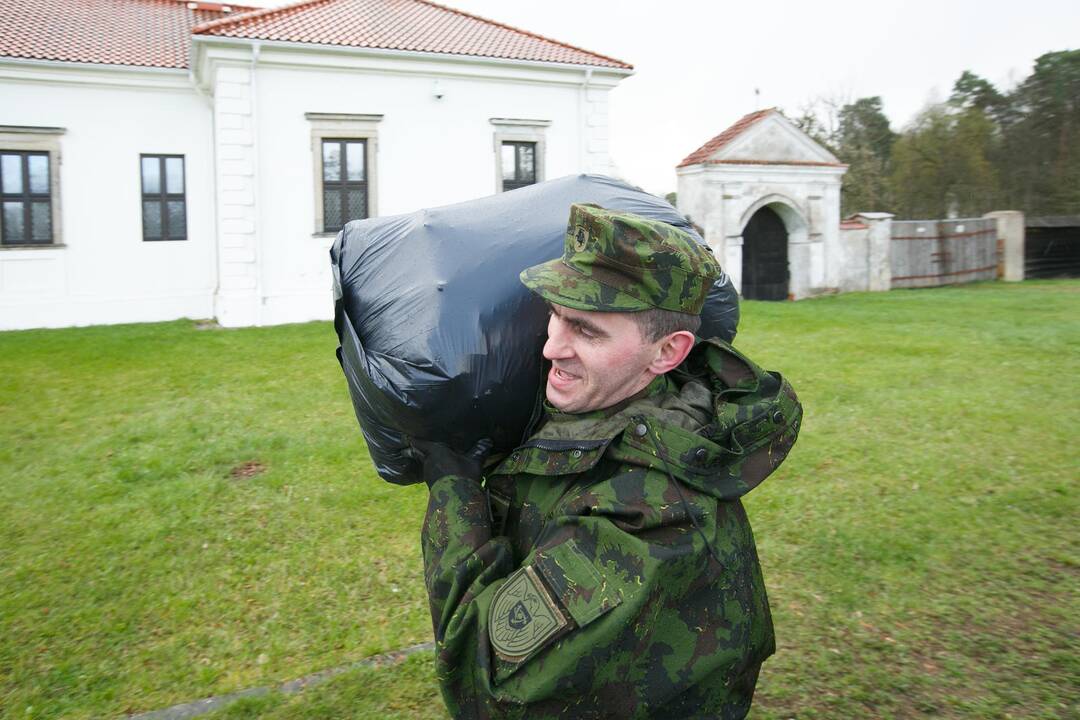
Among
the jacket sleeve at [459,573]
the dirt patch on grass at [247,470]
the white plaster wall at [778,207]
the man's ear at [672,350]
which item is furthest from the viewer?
the white plaster wall at [778,207]

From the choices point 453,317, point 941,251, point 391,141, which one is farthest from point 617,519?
point 941,251

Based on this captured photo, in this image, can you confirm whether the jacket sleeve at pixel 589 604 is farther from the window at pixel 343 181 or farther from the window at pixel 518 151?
the window at pixel 518 151

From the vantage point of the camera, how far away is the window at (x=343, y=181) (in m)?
15.5

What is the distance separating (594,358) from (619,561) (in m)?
0.39

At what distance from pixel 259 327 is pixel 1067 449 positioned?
12084mm

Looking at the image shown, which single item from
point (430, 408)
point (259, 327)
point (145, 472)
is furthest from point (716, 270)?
point (259, 327)

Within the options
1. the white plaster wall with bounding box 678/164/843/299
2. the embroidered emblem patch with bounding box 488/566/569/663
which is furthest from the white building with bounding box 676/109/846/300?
the embroidered emblem patch with bounding box 488/566/569/663

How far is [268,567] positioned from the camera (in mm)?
4320

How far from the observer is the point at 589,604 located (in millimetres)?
1350

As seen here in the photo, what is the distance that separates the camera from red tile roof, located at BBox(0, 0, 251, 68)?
1505 centimetres

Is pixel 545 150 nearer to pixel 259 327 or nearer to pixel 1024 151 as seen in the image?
pixel 259 327

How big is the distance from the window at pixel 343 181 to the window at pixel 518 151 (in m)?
2.75

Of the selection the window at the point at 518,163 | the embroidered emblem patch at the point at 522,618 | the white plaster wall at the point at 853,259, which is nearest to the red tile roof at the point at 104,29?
the window at the point at 518,163

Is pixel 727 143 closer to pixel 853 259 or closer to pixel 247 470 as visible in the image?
pixel 853 259
